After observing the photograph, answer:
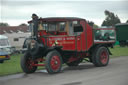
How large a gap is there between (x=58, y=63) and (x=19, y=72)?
2.08m

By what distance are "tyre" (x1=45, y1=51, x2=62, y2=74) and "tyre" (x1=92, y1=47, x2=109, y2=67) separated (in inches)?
93.8

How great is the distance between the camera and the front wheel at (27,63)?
11867 millimetres

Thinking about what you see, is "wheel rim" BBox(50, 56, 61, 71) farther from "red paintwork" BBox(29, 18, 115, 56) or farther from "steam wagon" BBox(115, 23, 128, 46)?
"steam wagon" BBox(115, 23, 128, 46)

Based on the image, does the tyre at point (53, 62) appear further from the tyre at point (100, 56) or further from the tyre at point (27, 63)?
the tyre at point (100, 56)

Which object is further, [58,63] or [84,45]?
[84,45]

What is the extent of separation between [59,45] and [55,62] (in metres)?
1.00

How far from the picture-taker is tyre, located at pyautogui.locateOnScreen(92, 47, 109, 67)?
1321cm

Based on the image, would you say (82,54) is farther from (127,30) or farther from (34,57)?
(127,30)

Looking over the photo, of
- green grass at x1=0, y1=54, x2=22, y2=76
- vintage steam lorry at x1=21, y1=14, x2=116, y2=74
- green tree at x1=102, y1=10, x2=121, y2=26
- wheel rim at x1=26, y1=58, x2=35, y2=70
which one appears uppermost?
green tree at x1=102, y1=10, x2=121, y2=26

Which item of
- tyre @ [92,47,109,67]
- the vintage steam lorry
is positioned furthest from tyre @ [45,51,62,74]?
tyre @ [92,47,109,67]

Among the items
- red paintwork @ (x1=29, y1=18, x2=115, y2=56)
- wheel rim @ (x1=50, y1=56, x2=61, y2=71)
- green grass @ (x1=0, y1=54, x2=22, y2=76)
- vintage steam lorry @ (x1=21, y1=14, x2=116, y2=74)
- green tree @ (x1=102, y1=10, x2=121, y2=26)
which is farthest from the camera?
green tree @ (x1=102, y1=10, x2=121, y2=26)

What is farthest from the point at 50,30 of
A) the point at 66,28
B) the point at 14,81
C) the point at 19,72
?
the point at 14,81

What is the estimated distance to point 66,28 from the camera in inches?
505

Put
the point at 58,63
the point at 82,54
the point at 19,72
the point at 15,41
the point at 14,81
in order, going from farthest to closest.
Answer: the point at 15,41 < the point at 82,54 < the point at 19,72 < the point at 58,63 < the point at 14,81
